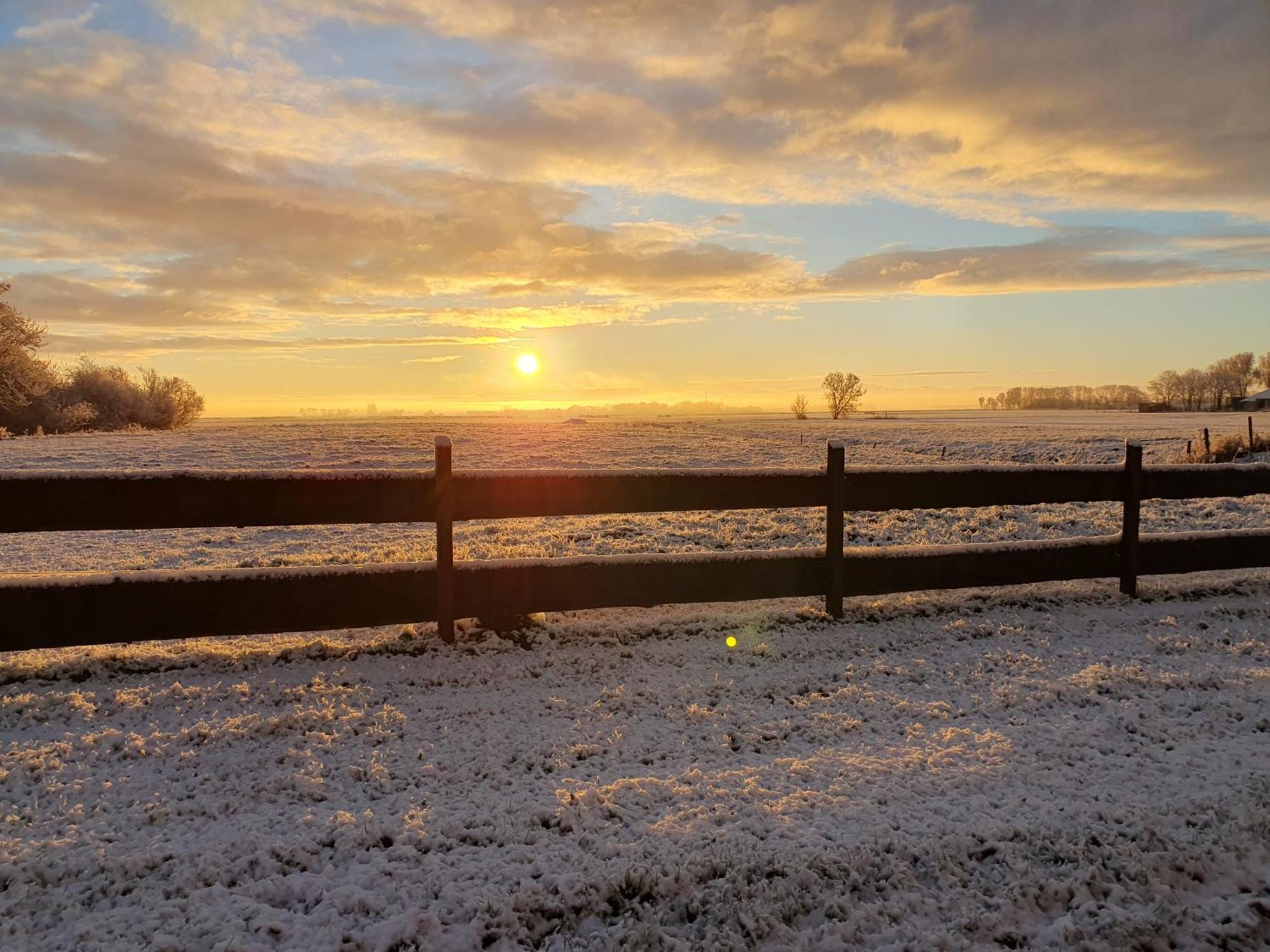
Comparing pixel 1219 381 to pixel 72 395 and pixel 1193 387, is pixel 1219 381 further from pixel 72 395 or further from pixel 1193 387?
pixel 72 395

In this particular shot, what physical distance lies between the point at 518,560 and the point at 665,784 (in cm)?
282

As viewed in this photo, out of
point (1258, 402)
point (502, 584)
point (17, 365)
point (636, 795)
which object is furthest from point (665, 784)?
point (1258, 402)

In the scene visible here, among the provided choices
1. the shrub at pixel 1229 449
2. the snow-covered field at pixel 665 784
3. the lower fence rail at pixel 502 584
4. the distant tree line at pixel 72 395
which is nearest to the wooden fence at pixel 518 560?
the lower fence rail at pixel 502 584

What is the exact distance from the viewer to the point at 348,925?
110 inches

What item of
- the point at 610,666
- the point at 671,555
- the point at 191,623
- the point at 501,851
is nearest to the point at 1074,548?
the point at 671,555

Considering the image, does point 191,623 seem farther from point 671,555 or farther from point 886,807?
point 886,807

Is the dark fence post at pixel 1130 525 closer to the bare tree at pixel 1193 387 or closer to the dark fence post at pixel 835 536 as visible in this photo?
the dark fence post at pixel 835 536

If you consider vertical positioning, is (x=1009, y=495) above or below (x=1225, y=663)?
above

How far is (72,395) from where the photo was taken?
46.6 metres

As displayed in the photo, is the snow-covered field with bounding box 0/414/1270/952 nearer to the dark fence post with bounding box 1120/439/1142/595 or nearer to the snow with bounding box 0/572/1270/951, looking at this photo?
the snow with bounding box 0/572/1270/951

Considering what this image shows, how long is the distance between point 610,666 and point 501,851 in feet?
7.90

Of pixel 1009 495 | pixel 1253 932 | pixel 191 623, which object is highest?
pixel 1009 495

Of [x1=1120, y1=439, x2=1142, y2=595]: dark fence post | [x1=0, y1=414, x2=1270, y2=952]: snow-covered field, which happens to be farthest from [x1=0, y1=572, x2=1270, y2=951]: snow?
[x1=1120, y1=439, x2=1142, y2=595]: dark fence post

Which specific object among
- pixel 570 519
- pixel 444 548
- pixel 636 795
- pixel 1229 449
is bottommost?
pixel 636 795
